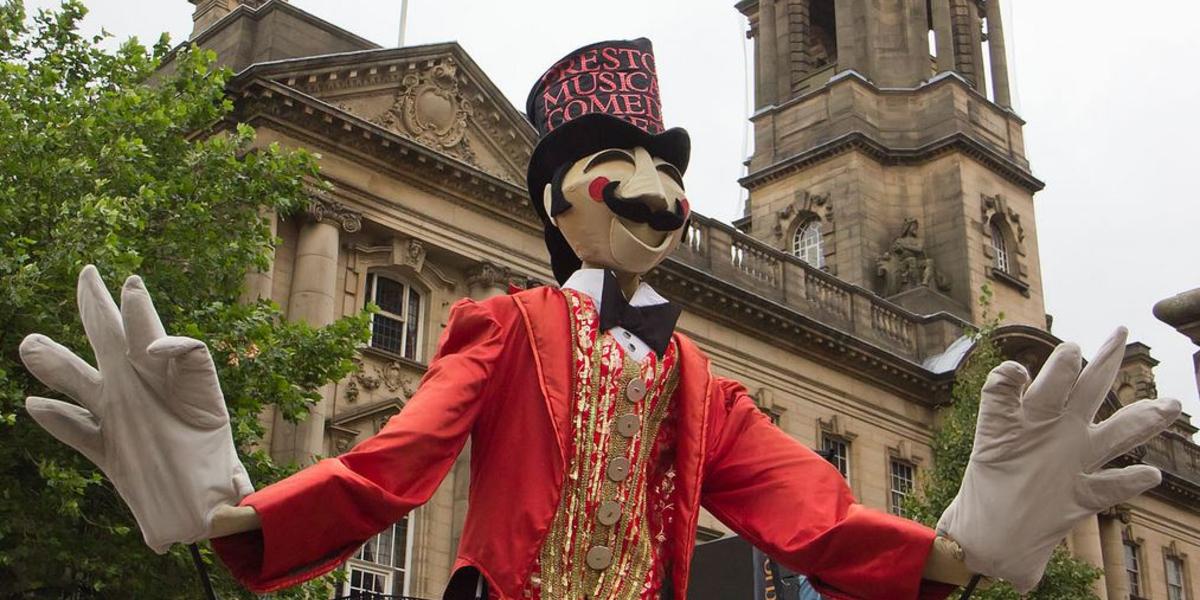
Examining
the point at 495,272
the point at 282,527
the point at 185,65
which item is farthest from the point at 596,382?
the point at 495,272

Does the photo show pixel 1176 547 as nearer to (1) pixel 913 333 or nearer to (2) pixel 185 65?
(1) pixel 913 333

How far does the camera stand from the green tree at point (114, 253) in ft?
40.4

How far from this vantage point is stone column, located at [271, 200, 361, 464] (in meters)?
19.1

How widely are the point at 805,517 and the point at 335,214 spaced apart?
16.9 meters

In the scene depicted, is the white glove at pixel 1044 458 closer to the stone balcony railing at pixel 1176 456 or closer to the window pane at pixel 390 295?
the window pane at pixel 390 295

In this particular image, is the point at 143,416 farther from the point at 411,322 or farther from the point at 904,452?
the point at 904,452

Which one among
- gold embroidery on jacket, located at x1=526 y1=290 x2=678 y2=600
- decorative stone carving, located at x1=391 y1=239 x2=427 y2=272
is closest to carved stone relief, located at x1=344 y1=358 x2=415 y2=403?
decorative stone carving, located at x1=391 y1=239 x2=427 y2=272

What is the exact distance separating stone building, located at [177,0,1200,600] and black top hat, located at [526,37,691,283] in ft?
46.6

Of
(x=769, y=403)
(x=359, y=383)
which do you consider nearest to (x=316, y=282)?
(x=359, y=383)

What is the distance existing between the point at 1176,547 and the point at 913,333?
10.8 meters

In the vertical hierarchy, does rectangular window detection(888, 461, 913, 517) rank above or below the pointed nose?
above

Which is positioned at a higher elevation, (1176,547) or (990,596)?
(1176,547)

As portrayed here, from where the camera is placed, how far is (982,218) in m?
34.8

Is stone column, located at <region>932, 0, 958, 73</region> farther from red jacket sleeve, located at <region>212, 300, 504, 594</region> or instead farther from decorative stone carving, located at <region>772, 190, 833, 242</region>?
red jacket sleeve, located at <region>212, 300, 504, 594</region>
